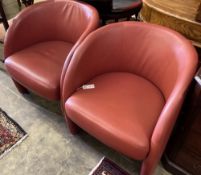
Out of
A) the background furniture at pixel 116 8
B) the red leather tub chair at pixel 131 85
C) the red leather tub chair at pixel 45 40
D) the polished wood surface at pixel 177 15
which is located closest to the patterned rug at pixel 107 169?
the red leather tub chair at pixel 131 85

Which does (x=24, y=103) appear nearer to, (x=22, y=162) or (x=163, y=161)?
(x=22, y=162)

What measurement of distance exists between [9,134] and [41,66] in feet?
1.96

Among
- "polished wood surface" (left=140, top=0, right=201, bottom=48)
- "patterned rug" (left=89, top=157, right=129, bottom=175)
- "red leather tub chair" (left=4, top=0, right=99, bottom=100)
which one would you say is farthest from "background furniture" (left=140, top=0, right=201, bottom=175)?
"red leather tub chair" (left=4, top=0, right=99, bottom=100)

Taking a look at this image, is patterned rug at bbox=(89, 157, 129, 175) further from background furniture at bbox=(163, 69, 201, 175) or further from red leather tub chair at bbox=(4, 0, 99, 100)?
red leather tub chair at bbox=(4, 0, 99, 100)

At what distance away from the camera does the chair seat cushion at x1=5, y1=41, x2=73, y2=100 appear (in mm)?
1349

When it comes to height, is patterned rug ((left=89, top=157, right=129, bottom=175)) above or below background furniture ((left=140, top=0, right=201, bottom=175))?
below

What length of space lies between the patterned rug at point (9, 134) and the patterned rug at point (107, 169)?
61 cm

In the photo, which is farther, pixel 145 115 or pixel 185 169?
pixel 185 169

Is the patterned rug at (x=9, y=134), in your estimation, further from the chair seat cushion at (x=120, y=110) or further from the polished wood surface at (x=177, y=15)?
the polished wood surface at (x=177, y=15)

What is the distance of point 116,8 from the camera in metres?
1.83

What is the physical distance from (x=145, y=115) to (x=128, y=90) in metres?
0.22

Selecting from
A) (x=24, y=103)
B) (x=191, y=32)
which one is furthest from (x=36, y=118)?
(x=191, y=32)

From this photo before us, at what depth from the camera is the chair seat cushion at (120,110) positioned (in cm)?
101

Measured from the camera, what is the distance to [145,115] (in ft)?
3.62
